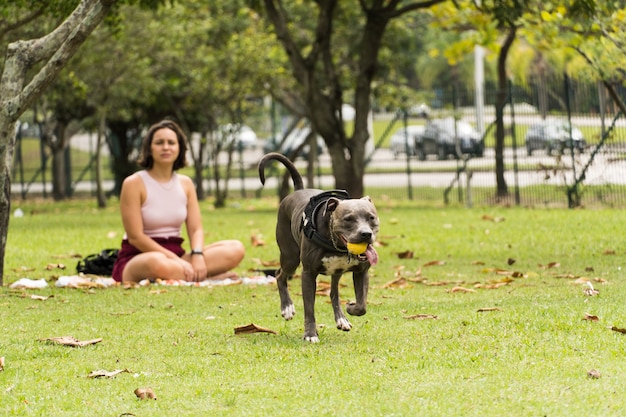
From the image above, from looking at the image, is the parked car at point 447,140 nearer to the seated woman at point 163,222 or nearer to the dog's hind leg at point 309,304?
the seated woman at point 163,222

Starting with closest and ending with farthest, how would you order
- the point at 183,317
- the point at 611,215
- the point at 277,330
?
the point at 277,330
the point at 183,317
the point at 611,215

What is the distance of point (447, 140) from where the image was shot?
24.1 metres

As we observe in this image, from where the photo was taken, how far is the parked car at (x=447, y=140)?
76.2ft

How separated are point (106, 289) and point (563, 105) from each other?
12.2m

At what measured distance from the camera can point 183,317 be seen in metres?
8.47

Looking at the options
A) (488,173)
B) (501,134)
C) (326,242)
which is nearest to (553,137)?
(501,134)

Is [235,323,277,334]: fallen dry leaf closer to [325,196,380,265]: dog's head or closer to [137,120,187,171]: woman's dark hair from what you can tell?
Answer: [325,196,380,265]: dog's head

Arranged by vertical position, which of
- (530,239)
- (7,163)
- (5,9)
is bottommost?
(530,239)

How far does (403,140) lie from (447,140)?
1.65 metres

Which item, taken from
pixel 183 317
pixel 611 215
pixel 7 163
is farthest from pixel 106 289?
pixel 611 215

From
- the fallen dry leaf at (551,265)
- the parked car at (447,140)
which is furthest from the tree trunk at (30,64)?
the parked car at (447,140)

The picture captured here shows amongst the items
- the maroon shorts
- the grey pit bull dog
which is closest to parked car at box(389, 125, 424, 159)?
the maroon shorts

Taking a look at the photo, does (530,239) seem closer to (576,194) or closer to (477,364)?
(576,194)

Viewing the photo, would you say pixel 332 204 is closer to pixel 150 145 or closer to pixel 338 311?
pixel 338 311
